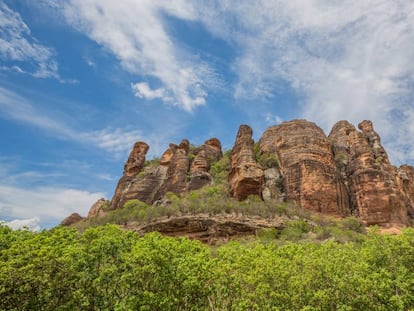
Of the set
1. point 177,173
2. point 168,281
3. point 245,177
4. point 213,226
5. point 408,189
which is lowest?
point 168,281

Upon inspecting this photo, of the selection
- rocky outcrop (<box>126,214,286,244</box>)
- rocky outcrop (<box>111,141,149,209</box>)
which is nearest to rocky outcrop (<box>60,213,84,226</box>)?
rocky outcrop (<box>111,141,149,209</box>)

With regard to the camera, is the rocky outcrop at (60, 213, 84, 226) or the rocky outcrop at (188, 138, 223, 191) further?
the rocky outcrop at (60, 213, 84, 226)

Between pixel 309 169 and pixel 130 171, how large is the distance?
40345 millimetres

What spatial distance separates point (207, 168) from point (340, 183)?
25825 mm

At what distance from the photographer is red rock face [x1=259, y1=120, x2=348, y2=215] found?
162 ft

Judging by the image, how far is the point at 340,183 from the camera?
5328cm

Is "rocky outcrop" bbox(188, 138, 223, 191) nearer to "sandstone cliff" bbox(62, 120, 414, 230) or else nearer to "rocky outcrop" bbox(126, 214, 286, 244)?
"sandstone cliff" bbox(62, 120, 414, 230)

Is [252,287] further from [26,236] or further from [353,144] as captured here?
[353,144]

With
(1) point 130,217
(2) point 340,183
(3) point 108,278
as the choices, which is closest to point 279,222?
(2) point 340,183

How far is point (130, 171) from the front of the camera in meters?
71.2

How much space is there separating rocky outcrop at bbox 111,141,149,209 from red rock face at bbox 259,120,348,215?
30365 mm

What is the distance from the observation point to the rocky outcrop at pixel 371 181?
49.2 m

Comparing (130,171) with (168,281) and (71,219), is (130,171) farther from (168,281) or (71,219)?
(168,281)

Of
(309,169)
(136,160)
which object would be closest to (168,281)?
(309,169)
